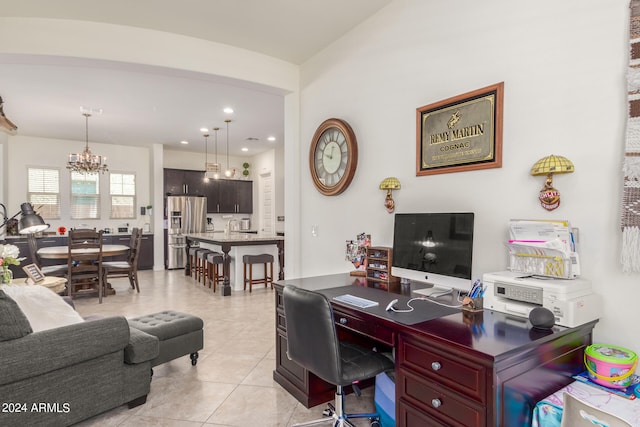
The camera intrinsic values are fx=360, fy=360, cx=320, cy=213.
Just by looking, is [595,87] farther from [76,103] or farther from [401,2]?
[76,103]

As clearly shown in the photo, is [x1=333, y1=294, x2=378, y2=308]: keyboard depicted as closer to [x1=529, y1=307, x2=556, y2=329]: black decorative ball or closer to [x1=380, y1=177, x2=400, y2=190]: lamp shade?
[x1=529, y1=307, x2=556, y2=329]: black decorative ball

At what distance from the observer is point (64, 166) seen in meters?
7.64

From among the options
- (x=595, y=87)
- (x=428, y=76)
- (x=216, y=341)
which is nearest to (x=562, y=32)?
(x=595, y=87)

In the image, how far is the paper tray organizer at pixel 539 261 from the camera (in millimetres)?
1739

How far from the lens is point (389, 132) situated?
282cm

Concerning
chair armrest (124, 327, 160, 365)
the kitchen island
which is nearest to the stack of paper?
chair armrest (124, 327, 160, 365)

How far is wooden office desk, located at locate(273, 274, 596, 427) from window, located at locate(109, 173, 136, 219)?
8.05 m

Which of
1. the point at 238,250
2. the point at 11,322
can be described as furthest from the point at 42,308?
the point at 238,250

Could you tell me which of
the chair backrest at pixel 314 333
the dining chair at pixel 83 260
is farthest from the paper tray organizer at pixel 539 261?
the dining chair at pixel 83 260

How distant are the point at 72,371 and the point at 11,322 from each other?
44 centimetres

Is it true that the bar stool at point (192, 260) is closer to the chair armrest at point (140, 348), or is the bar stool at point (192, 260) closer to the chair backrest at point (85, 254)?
the chair backrest at point (85, 254)

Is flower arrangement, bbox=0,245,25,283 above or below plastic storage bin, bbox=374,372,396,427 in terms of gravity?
above

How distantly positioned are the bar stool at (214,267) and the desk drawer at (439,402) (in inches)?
182

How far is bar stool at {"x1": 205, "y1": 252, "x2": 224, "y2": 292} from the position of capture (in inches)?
233
